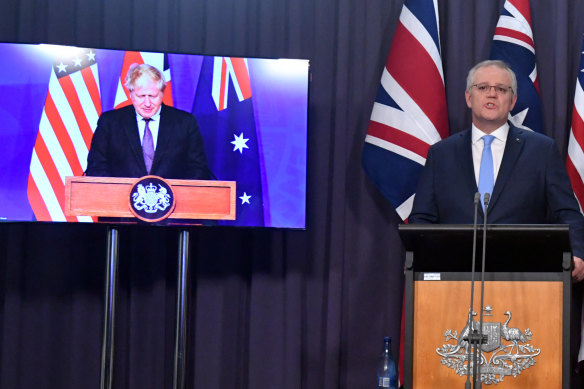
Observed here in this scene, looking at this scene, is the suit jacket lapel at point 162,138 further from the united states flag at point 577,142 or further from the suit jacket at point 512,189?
the united states flag at point 577,142

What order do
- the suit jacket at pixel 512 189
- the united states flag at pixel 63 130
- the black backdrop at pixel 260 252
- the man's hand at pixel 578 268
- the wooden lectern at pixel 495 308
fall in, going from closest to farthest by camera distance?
the wooden lectern at pixel 495 308 < the man's hand at pixel 578 268 < the suit jacket at pixel 512 189 < the united states flag at pixel 63 130 < the black backdrop at pixel 260 252

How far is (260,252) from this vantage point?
461 centimetres

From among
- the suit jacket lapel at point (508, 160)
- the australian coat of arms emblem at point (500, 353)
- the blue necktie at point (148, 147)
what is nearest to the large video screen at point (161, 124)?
the blue necktie at point (148, 147)

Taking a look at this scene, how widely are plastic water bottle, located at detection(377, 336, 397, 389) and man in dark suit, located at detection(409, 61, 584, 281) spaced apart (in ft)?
3.13

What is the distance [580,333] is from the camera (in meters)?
4.36

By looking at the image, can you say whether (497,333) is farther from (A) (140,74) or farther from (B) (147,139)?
(A) (140,74)

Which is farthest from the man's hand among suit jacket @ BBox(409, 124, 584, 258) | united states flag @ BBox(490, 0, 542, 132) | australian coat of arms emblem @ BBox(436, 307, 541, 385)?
united states flag @ BBox(490, 0, 542, 132)

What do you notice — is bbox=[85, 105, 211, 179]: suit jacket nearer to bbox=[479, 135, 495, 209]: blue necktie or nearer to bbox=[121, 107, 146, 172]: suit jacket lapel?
bbox=[121, 107, 146, 172]: suit jacket lapel

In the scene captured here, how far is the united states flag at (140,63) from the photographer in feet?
13.4

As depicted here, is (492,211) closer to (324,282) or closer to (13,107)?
(324,282)

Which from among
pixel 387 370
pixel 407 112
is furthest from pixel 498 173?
pixel 387 370

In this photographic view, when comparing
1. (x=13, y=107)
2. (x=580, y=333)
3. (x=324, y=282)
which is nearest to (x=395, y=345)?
(x=324, y=282)

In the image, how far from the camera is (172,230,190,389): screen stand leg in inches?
160

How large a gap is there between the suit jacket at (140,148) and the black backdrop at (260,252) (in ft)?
1.95
